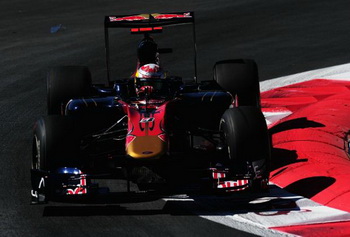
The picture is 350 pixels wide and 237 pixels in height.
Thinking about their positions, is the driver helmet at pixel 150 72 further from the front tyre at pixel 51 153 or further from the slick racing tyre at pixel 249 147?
the front tyre at pixel 51 153

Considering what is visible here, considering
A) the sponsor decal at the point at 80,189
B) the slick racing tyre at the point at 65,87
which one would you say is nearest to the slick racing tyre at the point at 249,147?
the sponsor decal at the point at 80,189

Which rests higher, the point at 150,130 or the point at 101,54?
the point at 150,130

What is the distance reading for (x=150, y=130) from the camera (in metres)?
9.57

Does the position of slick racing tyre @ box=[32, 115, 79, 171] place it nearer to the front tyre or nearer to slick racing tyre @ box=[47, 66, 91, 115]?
the front tyre

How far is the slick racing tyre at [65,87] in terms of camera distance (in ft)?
37.8

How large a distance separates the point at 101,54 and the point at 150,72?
7.99 meters

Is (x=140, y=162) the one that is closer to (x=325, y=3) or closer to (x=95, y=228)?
(x=95, y=228)

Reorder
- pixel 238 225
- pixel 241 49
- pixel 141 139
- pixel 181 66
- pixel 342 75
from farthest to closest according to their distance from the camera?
1. pixel 241 49
2. pixel 181 66
3. pixel 342 75
4. pixel 141 139
5. pixel 238 225

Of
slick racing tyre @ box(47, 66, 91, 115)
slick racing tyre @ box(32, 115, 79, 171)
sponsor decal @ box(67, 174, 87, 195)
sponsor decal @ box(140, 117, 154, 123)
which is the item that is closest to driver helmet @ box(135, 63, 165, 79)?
slick racing tyre @ box(47, 66, 91, 115)

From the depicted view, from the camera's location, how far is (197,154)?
9.83 m

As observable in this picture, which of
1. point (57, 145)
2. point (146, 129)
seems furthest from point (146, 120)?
point (57, 145)

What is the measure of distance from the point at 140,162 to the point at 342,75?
7.15 m

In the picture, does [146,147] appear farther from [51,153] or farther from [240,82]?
[240,82]

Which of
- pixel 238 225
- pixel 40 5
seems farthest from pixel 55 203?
pixel 40 5
